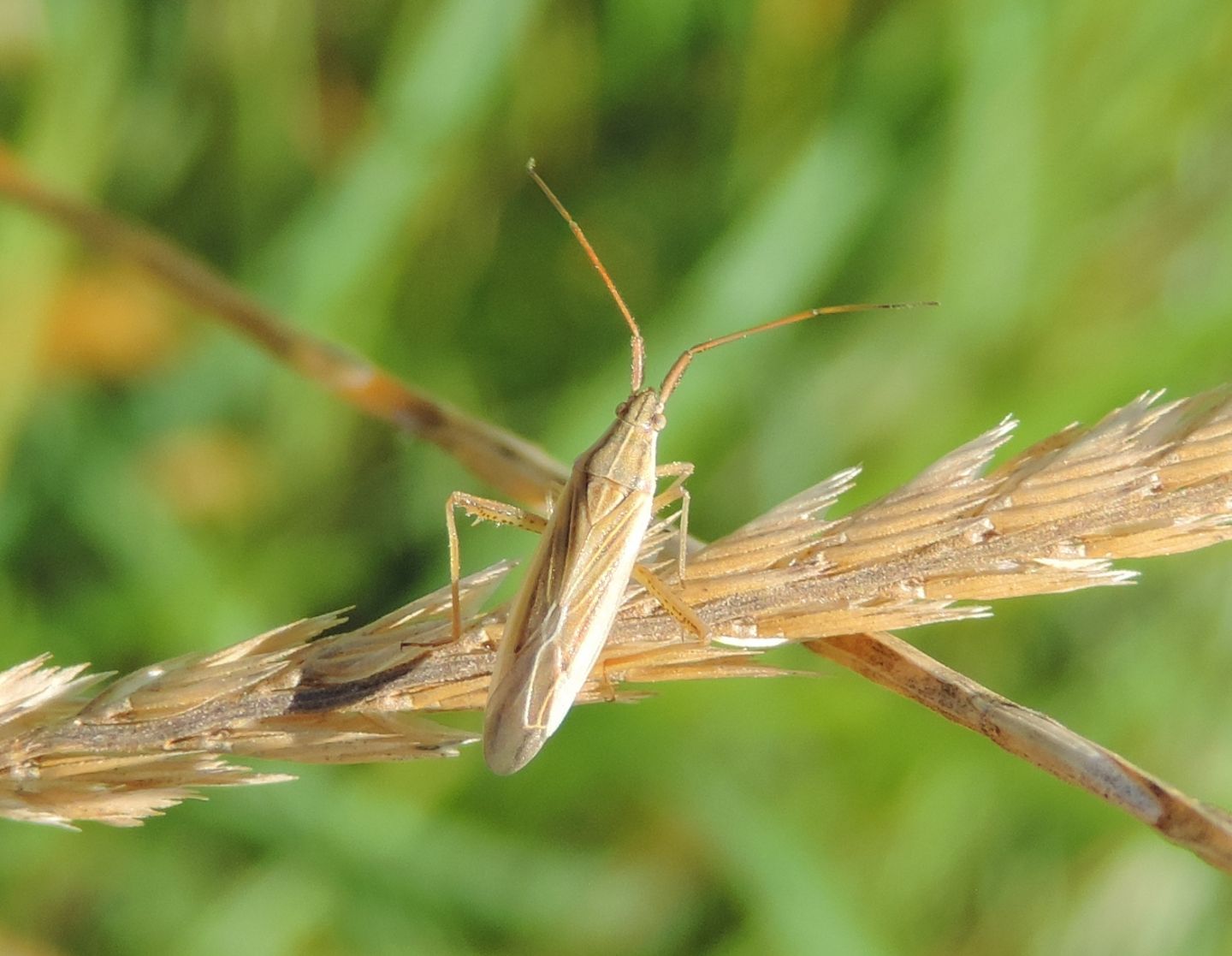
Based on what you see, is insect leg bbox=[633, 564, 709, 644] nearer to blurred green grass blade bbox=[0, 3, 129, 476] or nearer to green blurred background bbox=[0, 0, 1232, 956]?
green blurred background bbox=[0, 0, 1232, 956]

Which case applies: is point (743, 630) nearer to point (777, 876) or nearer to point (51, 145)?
point (777, 876)

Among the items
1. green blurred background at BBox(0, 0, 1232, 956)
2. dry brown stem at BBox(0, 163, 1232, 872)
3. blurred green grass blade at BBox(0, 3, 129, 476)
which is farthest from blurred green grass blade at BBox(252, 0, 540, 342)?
dry brown stem at BBox(0, 163, 1232, 872)

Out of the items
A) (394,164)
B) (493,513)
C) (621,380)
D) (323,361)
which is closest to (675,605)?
(323,361)

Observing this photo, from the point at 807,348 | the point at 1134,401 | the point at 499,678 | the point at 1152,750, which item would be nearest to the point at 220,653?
the point at 499,678

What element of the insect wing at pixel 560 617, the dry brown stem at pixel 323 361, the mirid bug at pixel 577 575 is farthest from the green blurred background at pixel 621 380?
the dry brown stem at pixel 323 361

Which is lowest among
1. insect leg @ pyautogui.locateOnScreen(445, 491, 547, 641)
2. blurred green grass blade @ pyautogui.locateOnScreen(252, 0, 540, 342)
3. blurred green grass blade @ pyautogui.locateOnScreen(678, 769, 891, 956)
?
blurred green grass blade @ pyautogui.locateOnScreen(678, 769, 891, 956)

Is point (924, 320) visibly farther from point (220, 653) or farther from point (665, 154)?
point (220, 653)
